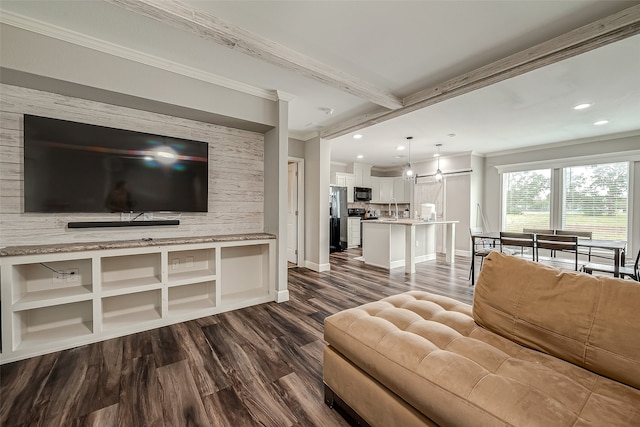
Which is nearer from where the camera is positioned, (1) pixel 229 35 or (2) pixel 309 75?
(1) pixel 229 35

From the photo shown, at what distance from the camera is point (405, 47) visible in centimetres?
239

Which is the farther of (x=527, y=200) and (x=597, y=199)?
(x=527, y=200)

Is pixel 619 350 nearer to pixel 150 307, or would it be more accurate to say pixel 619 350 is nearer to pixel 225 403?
pixel 225 403

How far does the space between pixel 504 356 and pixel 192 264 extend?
10.1 feet

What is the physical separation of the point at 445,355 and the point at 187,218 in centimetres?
297

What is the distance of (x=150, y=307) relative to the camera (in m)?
2.83

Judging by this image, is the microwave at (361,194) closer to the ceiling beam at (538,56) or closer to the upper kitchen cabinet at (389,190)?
the upper kitchen cabinet at (389,190)

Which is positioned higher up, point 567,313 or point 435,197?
point 435,197

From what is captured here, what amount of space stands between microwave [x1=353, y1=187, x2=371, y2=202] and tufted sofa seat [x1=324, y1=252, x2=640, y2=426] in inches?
244

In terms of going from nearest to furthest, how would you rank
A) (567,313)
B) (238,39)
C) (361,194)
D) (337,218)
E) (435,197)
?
(567,313) < (238,39) < (337,218) < (435,197) < (361,194)

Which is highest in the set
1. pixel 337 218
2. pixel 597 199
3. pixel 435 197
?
pixel 435 197

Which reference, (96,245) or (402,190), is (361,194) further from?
(96,245)

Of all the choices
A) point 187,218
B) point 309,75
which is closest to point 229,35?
point 309,75

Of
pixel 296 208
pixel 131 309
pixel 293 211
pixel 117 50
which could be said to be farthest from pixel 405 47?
pixel 131 309
